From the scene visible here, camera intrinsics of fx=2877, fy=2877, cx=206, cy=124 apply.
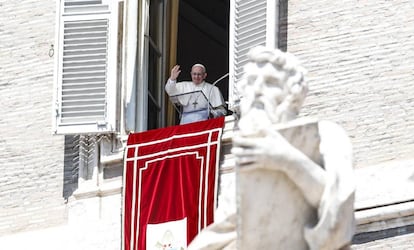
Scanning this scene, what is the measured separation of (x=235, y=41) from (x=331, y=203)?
360 inches

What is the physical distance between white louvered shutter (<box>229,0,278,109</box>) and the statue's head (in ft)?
27.7

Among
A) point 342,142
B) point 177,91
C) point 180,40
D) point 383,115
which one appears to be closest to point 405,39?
point 383,115

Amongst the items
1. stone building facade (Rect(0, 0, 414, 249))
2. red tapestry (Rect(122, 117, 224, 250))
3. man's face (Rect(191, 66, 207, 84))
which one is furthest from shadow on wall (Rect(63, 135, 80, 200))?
man's face (Rect(191, 66, 207, 84))

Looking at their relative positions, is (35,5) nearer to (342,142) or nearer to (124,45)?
(124,45)

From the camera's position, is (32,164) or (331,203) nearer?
(331,203)

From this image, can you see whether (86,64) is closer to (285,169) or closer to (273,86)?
(273,86)

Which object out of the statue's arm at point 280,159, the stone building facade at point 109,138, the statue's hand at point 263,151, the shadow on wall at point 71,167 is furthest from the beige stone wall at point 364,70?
the statue's hand at point 263,151

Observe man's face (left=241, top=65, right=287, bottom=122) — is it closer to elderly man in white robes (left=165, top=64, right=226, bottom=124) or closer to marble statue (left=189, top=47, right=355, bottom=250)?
marble statue (left=189, top=47, right=355, bottom=250)

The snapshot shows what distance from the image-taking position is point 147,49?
21.3 m

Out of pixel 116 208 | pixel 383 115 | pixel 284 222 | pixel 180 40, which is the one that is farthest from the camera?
pixel 180 40

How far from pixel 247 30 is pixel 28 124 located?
7.20 ft

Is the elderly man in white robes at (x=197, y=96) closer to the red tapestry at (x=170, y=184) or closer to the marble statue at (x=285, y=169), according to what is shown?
the red tapestry at (x=170, y=184)

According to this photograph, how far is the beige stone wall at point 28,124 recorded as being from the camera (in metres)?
21.5

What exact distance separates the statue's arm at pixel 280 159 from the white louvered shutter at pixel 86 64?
971 centimetres
